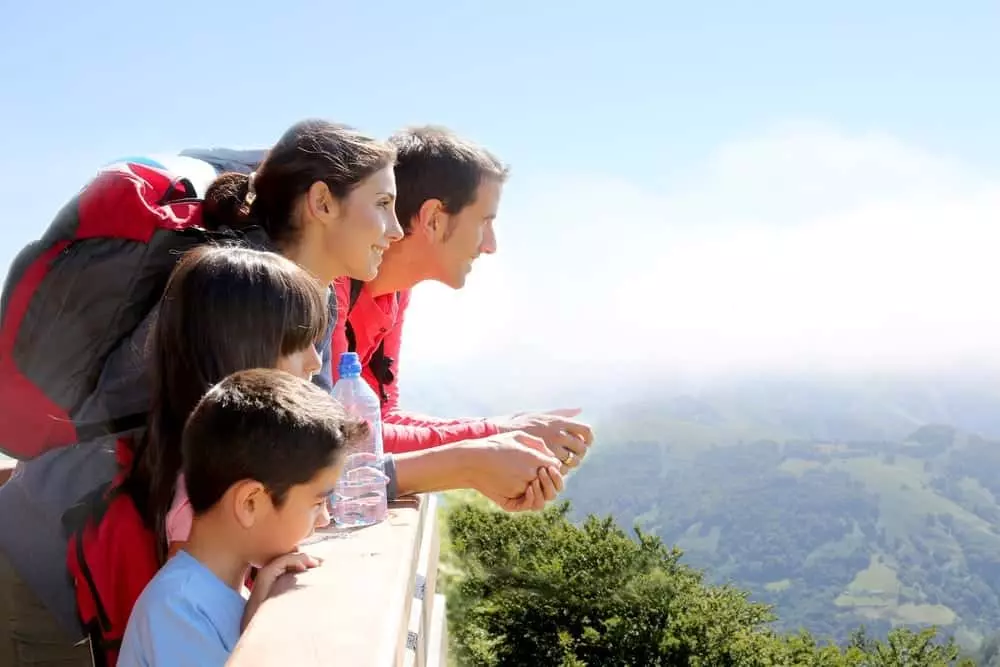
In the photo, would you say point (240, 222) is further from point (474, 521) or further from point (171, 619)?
point (474, 521)

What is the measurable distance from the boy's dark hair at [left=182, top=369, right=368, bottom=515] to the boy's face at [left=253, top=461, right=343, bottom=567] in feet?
0.05

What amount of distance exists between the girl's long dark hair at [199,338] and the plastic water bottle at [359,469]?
38 centimetres

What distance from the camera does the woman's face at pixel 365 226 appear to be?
3.12m

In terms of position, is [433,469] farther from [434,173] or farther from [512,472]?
[434,173]

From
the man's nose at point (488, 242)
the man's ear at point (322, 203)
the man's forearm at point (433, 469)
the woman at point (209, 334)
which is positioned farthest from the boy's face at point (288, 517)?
the man's nose at point (488, 242)

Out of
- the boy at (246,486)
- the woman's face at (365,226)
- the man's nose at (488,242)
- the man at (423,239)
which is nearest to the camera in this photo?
the boy at (246,486)

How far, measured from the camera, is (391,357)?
4207 mm

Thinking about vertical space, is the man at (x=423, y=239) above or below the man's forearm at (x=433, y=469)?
above

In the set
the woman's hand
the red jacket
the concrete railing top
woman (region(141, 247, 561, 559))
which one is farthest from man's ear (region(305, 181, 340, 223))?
the concrete railing top

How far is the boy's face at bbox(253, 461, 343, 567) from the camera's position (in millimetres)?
2100

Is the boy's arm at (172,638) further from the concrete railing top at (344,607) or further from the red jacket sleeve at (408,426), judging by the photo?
the red jacket sleeve at (408,426)

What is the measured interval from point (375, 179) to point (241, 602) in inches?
60.6

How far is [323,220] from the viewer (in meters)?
3.08

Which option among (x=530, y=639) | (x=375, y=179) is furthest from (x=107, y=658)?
(x=530, y=639)
